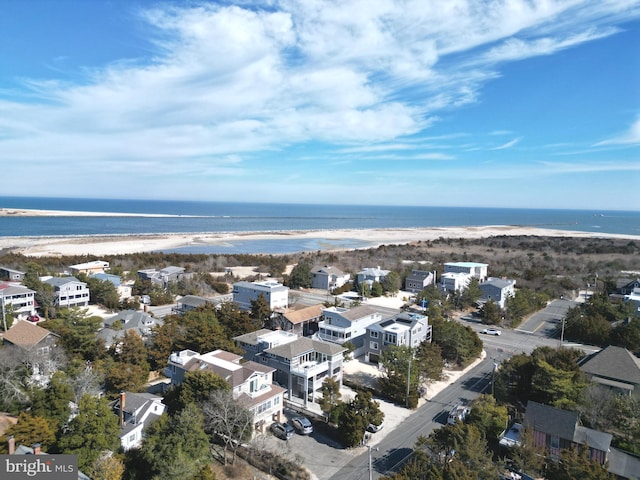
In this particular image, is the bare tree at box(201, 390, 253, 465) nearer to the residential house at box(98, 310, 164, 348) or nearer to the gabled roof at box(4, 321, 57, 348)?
the residential house at box(98, 310, 164, 348)

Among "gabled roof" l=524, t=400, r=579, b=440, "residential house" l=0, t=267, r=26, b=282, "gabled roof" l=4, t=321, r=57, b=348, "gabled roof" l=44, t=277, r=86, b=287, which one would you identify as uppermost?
"gabled roof" l=44, t=277, r=86, b=287

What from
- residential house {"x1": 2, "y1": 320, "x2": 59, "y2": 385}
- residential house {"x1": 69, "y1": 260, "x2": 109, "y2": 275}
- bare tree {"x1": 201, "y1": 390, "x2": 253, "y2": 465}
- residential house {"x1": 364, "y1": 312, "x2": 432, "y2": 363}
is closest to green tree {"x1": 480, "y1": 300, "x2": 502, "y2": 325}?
residential house {"x1": 364, "y1": 312, "x2": 432, "y2": 363}

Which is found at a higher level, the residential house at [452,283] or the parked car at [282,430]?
the residential house at [452,283]

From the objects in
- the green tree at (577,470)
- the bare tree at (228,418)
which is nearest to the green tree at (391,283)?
the bare tree at (228,418)

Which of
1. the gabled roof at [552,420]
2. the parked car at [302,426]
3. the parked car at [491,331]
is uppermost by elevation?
the gabled roof at [552,420]

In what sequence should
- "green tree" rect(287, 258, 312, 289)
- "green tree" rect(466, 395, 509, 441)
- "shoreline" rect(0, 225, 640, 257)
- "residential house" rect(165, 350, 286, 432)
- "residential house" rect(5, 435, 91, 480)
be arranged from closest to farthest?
"residential house" rect(5, 435, 91, 480) < "green tree" rect(466, 395, 509, 441) < "residential house" rect(165, 350, 286, 432) < "green tree" rect(287, 258, 312, 289) < "shoreline" rect(0, 225, 640, 257)

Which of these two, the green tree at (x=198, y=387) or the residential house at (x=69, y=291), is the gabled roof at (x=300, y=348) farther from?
the residential house at (x=69, y=291)

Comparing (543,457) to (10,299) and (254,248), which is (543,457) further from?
(254,248)
